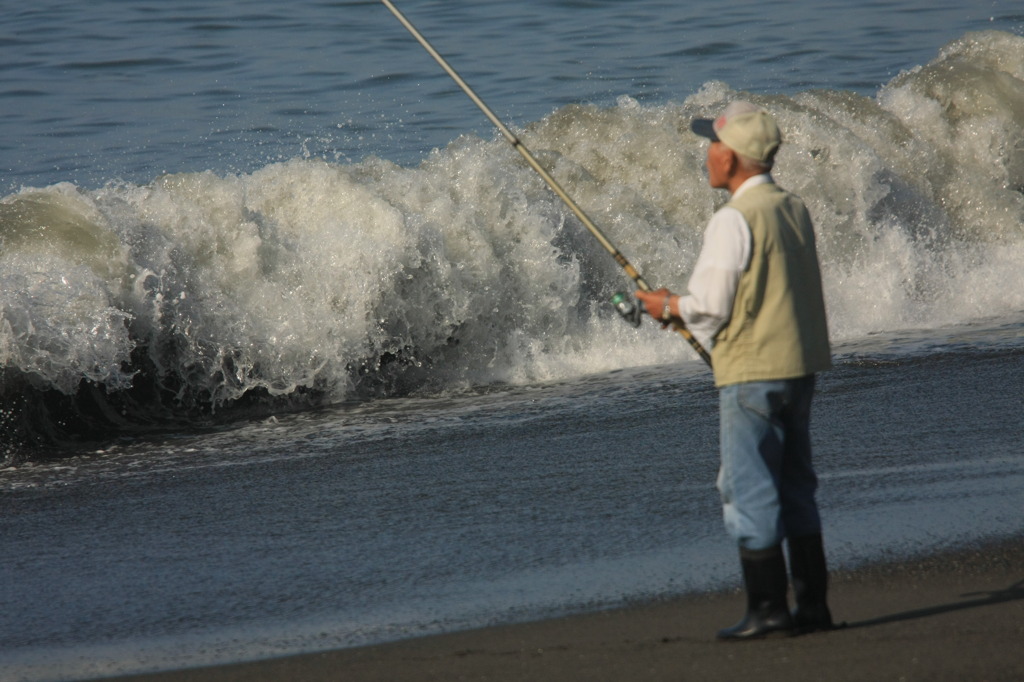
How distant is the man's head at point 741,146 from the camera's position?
3715 millimetres

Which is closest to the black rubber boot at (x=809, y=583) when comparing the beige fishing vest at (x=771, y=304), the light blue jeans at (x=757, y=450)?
the light blue jeans at (x=757, y=450)

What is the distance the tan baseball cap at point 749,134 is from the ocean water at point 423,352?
1.46 metres

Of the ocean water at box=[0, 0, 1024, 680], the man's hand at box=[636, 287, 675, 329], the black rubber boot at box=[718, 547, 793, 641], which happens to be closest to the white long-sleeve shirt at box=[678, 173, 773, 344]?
the man's hand at box=[636, 287, 675, 329]

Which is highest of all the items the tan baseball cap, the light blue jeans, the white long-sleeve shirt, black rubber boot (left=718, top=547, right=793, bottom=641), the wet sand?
the tan baseball cap

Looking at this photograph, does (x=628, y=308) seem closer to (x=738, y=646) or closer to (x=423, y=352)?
(x=738, y=646)

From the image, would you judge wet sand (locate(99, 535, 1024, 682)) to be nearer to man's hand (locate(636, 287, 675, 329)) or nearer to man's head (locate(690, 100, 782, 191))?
man's hand (locate(636, 287, 675, 329))

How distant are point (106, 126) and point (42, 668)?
10296mm

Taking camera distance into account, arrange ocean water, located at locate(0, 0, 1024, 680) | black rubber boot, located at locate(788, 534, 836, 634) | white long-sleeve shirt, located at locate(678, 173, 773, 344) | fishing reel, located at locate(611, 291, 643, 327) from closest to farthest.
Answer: white long-sleeve shirt, located at locate(678, 173, 773, 344) < black rubber boot, located at locate(788, 534, 836, 634) < fishing reel, located at locate(611, 291, 643, 327) < ocean water, located at locate(0, 0, 1024, 680)

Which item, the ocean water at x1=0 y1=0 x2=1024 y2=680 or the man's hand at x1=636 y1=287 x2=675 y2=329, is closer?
the man's hand at x1=636 y1=287 x2=675 y2=329

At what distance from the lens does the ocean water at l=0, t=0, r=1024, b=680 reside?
474 centimetres

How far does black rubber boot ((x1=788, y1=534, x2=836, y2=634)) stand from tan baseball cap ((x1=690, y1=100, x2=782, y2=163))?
42.4 inches

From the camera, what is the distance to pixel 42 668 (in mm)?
4152

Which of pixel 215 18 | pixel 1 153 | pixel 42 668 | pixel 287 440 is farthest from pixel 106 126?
pixel 42 668

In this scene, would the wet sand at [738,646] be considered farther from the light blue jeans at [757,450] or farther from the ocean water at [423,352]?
the light blue jeans at [757,450]
